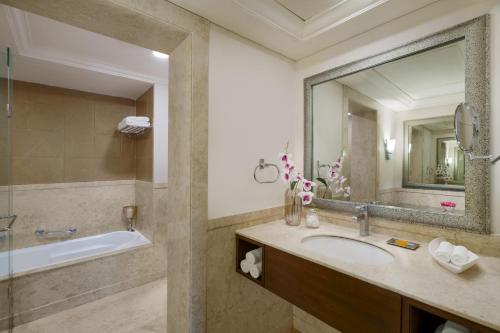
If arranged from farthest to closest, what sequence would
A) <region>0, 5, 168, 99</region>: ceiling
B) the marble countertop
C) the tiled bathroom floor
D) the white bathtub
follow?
1. the white bathtub
2. the tiled bathroom floor
3. <region>0, 5, 168, 99</region>: ceiling
4. the marble countertop

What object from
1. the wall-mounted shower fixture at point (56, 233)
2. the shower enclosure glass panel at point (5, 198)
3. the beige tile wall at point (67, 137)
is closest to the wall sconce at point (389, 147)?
the shower enclosure glass panel at point (5, 198)

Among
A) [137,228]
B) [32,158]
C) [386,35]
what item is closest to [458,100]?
[386,35]

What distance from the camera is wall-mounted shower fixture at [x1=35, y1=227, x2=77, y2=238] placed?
8.47 ft

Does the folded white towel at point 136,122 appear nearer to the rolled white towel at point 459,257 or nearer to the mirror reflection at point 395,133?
the mirror reflection at point 395,133

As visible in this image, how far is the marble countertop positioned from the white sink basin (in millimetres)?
43

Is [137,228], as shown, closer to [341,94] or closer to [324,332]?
[324,332]

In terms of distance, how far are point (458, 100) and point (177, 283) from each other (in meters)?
1.82

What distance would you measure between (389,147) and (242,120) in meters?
0.94

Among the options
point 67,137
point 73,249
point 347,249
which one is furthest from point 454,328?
point 67,137

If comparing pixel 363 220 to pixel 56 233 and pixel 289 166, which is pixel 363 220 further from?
pixel 56 233

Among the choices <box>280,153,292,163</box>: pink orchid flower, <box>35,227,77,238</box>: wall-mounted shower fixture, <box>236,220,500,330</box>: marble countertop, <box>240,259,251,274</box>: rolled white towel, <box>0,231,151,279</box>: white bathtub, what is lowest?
<box>0,231,151,279</box>: white bathtub

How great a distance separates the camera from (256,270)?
1319 millimetres

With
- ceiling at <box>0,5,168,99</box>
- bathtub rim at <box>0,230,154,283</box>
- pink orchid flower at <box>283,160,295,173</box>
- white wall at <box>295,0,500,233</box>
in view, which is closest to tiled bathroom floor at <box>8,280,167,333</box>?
bathtub rim at <box>0,230,154,283</box>

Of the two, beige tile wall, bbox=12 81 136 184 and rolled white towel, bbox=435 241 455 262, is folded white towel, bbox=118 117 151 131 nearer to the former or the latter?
beige tile wall, bbox=12 81 136 184
